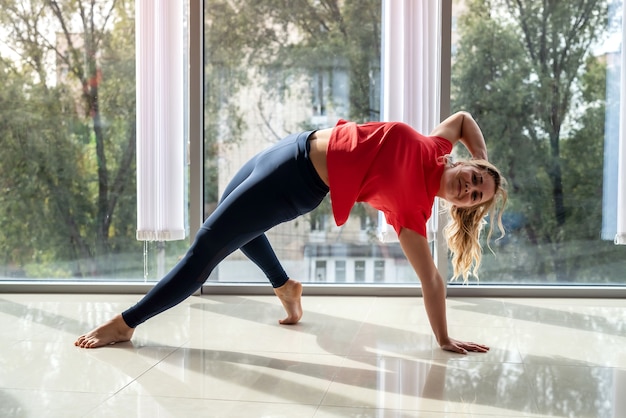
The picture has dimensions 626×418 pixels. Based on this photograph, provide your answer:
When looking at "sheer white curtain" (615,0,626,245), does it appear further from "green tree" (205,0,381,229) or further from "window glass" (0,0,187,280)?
"window glass" (0,0,187,280)

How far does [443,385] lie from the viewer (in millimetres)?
2174

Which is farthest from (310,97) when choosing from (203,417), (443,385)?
(203,417)

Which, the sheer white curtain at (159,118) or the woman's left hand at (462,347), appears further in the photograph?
the sheer white curtain at (159,118)

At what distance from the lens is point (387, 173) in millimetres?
2469

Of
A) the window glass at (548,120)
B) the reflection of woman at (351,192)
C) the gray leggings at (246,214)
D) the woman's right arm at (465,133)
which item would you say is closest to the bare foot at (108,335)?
the reflection of woman at (351,192)

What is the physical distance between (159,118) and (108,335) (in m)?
1.41

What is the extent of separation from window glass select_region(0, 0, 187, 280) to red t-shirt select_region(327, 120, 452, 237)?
1671 millimetres

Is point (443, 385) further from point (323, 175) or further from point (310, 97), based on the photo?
point (310, 97)

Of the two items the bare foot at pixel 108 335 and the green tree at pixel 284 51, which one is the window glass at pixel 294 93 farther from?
the bare foot at pixel 108 335

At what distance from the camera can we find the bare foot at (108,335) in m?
2.63

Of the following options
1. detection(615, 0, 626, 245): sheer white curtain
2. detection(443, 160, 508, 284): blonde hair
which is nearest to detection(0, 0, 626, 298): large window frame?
detection(615, 0, 626, 245): sheer white curtain

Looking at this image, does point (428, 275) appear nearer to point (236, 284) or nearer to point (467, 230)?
point (467, 230)

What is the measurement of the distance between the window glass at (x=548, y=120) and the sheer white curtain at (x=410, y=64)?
238 mm

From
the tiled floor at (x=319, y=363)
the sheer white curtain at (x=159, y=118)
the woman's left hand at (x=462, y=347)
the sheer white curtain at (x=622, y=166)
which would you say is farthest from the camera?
the sheer white curtain at (x=159, y=118)
